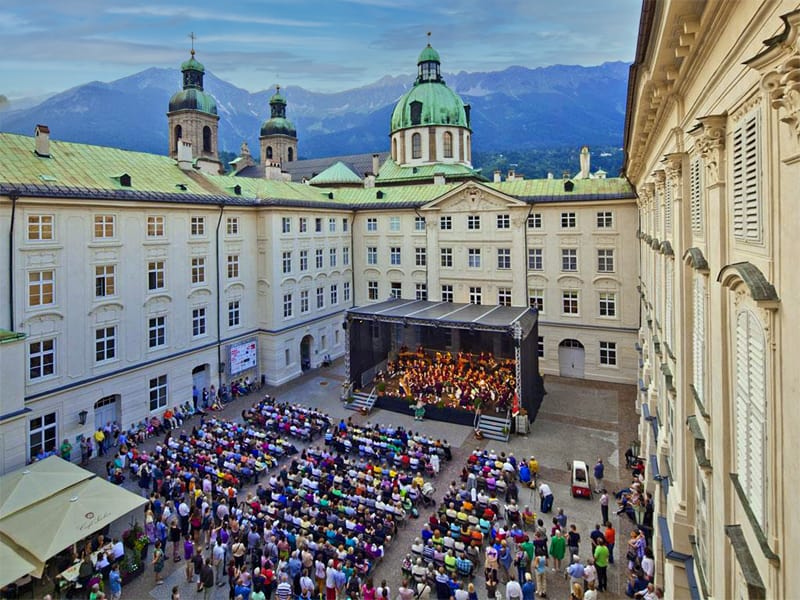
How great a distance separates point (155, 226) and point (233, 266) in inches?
245

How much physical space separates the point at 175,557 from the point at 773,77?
61.3ft

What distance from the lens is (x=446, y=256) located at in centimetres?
3888

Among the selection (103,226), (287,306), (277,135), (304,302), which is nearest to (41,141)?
(103,226)

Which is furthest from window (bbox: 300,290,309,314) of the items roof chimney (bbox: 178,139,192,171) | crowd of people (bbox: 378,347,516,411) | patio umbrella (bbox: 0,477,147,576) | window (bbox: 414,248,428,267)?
patio umbrella (bbox: 0,477,147,576)

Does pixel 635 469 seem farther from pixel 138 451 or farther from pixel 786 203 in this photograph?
pixel 138 451

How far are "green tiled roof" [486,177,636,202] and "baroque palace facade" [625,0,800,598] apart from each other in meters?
23.5

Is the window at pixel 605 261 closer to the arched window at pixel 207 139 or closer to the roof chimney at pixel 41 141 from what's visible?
the roof chimney at pixel 41 141

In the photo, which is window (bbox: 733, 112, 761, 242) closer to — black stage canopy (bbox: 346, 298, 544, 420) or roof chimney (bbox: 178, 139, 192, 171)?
black stage canopy (bbox: 346, 298, 544, 420)

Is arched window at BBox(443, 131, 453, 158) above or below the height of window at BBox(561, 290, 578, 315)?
above

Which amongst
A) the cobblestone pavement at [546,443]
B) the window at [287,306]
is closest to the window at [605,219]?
the cobblestone pavement at [546,443]

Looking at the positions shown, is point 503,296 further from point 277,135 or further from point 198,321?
point 277,135

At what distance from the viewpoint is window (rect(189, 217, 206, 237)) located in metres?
29.7

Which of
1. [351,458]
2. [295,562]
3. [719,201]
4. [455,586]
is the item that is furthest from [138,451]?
[719,201]

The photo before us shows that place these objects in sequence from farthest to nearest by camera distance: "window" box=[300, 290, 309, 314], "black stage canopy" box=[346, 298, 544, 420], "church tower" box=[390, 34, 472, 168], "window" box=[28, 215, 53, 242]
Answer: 1. "church tower" box=[390, 34, 472, 168]
2. "window" box=[300, 290, 309, 314]
3. "black stage canopy" box=[346, 298, 544, 420]
4. "window" box=[28, 215, 53, 242]
